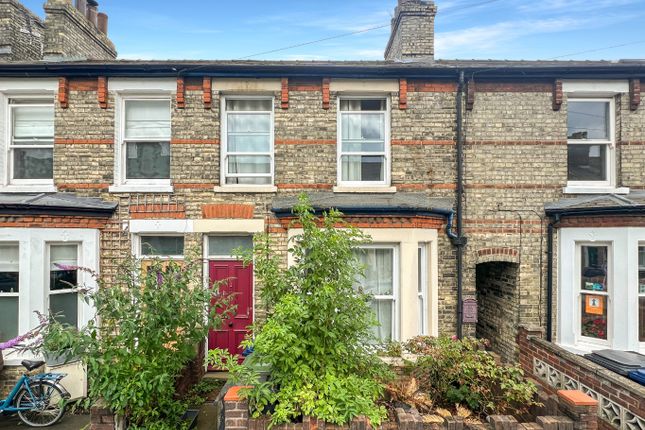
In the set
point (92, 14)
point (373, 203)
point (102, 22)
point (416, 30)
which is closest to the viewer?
point (373, 203)

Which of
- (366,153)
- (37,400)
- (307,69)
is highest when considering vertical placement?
(307,69)

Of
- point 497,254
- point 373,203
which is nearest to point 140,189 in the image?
point 373,203

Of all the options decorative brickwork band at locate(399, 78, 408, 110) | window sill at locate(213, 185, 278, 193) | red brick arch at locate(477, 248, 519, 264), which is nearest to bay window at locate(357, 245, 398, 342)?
red brick arch at locate(477, 248, 519, 264)

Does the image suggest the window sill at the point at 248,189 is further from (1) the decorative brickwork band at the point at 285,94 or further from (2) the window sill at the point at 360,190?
(1) the decorative brickwork band at the point at 285,94

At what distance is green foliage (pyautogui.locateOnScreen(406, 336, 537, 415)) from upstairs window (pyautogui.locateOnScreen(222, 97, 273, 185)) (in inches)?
177

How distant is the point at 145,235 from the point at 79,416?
3159mm

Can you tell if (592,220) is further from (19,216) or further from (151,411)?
(19,216)

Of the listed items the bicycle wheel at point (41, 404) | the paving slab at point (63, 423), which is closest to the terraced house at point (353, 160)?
the bicycle wheel at point (41, 404)

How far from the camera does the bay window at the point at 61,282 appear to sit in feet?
20.8

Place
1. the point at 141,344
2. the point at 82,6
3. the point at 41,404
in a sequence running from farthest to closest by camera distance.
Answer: the point at 82,6 < the point at 41,404 < the point at 141,344

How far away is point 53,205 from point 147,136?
2112mm

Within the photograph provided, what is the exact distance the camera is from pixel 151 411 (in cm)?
405

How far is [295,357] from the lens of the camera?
3654 millimetres

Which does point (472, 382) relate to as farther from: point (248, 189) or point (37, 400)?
point (37, 400)
